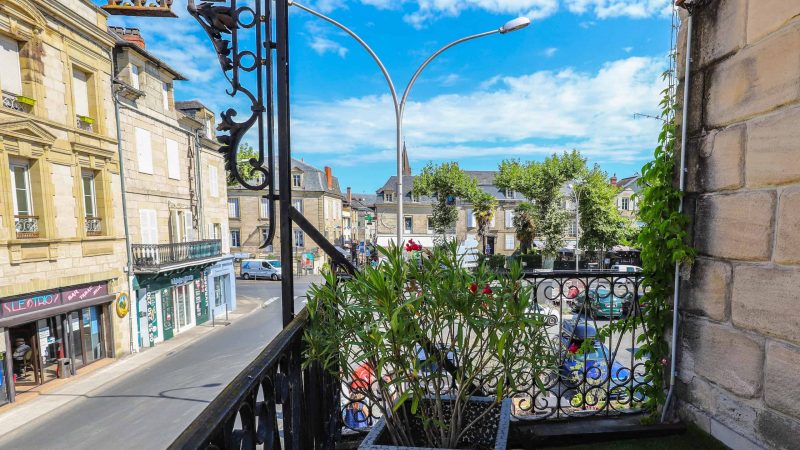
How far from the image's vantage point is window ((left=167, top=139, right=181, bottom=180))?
52.2 ft

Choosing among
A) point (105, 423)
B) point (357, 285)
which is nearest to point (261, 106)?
point (357, 285)

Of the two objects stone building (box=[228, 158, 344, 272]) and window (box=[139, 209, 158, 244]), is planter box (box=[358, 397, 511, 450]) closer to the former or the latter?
window (box=[139, 209, 158, 244])

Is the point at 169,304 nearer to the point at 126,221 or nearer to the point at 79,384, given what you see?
the point at 126,221

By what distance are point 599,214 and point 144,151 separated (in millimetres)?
27074

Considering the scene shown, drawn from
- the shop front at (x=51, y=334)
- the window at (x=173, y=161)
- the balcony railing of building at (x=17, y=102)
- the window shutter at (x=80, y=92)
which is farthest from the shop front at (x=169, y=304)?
the balcony railing of building at (x=17, y=102)

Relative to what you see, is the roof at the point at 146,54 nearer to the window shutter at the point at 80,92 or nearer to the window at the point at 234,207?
the window shutter at the point at 80,92

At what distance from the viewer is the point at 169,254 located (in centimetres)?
1499

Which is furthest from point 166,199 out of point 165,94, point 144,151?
point 165,94

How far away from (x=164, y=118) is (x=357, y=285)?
17.3 metres

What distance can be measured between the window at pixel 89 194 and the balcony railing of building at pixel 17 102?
2.49 metres

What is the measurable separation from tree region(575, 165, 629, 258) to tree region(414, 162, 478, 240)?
867 cm

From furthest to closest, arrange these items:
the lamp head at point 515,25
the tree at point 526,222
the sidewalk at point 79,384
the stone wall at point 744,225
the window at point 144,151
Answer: the tree at point 526,222, the window at point 144,151, the sidewalk at point 79,384, the lamp head at point 515,25, the stone wall at point 744,225

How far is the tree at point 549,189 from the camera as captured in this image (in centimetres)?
A: 2669

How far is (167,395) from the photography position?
32.8 feet
